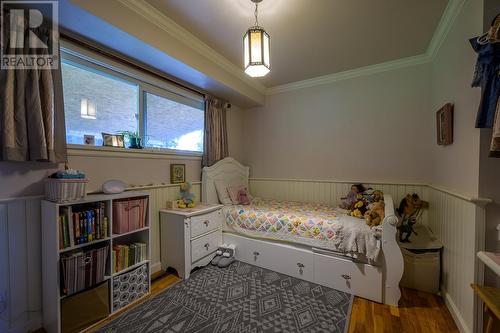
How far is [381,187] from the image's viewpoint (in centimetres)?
282

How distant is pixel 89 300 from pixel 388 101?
12.4 feet

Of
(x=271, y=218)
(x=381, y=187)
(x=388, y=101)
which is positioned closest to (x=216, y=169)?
(x=271, y=218)

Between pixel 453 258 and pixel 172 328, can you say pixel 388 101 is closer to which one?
pixel 453 258

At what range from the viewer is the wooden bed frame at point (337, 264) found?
1747 millimetres

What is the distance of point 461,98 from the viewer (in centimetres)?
162

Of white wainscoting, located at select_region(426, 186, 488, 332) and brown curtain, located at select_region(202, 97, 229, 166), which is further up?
brown curtain, located at select_region(202, 97, 229, 166)

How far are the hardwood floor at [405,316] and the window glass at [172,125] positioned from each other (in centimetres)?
163

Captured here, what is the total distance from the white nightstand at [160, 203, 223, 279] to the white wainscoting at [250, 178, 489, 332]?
7.17 ft

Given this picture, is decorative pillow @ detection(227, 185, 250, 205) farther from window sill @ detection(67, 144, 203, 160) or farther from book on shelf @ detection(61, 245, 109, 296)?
book on shelf @ detection(61, 245, 109, 296)

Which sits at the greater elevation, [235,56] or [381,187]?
[235,56]

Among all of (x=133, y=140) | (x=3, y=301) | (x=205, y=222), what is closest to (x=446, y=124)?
(x=205, y=222)

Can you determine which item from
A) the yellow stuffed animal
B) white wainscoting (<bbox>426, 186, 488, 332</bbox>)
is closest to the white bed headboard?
the yellow stuffed animal

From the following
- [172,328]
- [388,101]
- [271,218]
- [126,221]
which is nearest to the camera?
[172,328]

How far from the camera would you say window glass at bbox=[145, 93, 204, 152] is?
239 cm
